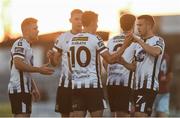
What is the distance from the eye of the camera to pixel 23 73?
1312cm

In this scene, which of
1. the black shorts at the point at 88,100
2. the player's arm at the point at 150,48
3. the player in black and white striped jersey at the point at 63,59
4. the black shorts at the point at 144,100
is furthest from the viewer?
the player in black and white striped jersey at the point at 63,59

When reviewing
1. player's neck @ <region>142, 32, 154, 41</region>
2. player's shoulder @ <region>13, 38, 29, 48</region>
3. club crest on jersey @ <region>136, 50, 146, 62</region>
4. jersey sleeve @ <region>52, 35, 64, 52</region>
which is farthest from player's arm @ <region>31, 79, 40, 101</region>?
player's neck @ <region>142, 32, 154, 41</region>

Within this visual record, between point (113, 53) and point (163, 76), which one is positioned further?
point (163, 76)

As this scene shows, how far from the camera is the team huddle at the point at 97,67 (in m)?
12.6

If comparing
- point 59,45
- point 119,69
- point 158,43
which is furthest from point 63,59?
point 158,43

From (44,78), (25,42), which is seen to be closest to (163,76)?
(25,42)

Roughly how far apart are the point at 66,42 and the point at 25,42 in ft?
3.19

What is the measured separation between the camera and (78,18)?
13.8 m

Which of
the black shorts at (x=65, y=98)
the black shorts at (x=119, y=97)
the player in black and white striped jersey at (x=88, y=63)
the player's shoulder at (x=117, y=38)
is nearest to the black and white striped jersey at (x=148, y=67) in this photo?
the player in black and white striped jersey at (x=88, y=63)

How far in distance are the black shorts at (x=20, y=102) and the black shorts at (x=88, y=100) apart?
2.85 ft

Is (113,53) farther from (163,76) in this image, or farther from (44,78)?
(44,78)

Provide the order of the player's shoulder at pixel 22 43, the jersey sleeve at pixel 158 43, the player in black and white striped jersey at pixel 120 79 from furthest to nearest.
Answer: the player in black and white striped jersey at pixel 120 79, the player's shoulder at pixel 22 43, the jersey sleeve at pixel 158 43

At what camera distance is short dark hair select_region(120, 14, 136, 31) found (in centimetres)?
1304

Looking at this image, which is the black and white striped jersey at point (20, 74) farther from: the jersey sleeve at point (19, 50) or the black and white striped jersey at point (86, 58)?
the black and white striped jersey at point (86, 58)
